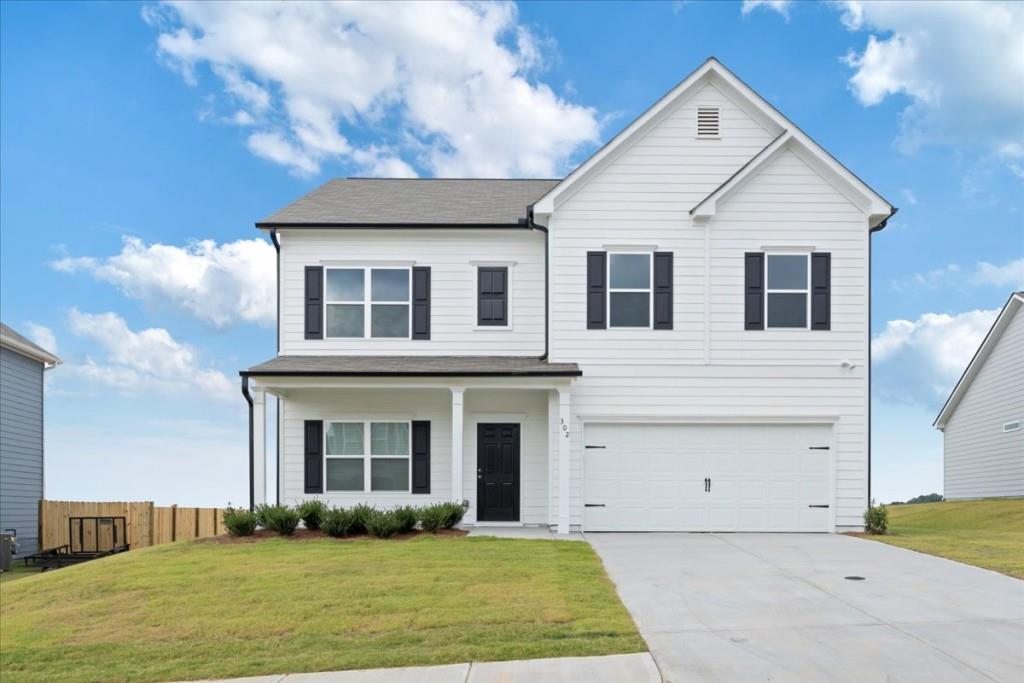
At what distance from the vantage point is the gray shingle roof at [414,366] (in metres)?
16.8

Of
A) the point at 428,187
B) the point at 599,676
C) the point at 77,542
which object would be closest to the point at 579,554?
the point at 599,676

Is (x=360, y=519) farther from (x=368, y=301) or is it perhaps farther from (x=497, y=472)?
(x=368, y=301)

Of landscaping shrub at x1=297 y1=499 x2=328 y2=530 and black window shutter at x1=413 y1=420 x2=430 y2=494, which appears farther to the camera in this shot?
black window shutter at x1=413 y1=420 x2=430 y2=494

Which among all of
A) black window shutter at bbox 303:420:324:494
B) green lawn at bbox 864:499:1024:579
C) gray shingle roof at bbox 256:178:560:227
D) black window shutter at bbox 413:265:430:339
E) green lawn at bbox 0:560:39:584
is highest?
gray shingle roof at bbox 256:178:560:227

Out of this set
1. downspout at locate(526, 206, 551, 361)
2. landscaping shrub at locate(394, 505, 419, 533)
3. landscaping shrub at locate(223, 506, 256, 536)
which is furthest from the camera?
downspout at locate(526, 206, 551, 361)

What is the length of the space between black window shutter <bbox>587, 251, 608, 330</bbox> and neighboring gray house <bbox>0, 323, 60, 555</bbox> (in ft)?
55.8

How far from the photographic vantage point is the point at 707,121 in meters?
18.1

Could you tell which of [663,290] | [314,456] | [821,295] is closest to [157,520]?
[314,456]

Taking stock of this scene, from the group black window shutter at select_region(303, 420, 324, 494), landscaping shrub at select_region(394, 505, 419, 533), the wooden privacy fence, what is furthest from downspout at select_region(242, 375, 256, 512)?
the wooden privacy fence

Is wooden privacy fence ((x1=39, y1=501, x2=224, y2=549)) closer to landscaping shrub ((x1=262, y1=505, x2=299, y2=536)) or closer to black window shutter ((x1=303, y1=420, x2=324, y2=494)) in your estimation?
black window shutter ((x1=303, y1=420, x2=324, y2=494))

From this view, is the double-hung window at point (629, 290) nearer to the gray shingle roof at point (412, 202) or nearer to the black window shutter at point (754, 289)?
the black window shutter at point (754, 289)

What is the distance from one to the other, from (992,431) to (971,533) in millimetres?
10886

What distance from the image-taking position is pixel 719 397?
1753cm

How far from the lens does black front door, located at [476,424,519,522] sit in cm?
1823
